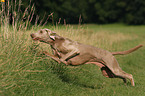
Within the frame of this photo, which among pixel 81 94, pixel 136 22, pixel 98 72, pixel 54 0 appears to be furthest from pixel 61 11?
pixel 81 94

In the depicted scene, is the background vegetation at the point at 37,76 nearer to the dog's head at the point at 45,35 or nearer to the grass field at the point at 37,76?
the grass field at the point at 37,76

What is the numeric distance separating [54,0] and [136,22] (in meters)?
30.0

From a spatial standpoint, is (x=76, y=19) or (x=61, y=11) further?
(x=61, y=11)

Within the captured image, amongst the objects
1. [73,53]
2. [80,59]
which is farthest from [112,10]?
[73,53]

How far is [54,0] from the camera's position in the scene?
34062 mm

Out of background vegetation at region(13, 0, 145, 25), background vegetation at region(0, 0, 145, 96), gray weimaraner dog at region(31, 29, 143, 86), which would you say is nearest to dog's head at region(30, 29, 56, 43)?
gray weimaraner dog at region(31, 29, 143, 86)

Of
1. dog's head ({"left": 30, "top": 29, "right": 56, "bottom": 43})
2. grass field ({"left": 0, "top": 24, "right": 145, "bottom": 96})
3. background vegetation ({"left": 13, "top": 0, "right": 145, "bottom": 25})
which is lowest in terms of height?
grass field ({"left": 0, "top": 24, "right": 145, "bottom": 96})

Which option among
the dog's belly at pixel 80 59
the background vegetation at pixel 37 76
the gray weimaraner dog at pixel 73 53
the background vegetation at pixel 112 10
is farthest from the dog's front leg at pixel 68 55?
the background vegetation at pixel 112 10

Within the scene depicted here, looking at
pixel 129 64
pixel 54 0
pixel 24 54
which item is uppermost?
pixel 54 0

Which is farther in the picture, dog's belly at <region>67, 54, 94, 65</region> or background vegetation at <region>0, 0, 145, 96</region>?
dog's belly at <region>67, 54, 94, 65</region>

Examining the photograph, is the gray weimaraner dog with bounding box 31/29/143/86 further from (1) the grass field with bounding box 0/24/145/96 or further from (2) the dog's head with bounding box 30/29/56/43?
(1) the grass field with bounding box 0/24/145/96

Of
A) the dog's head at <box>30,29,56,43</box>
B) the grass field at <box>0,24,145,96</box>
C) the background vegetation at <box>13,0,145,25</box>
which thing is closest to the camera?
the grass field at <box>0,24,145,96</box>

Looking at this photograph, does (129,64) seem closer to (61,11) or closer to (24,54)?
(24,54)

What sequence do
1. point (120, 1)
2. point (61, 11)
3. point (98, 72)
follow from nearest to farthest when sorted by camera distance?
point (98, 72) → point (61, 11) → point (120, 1)
